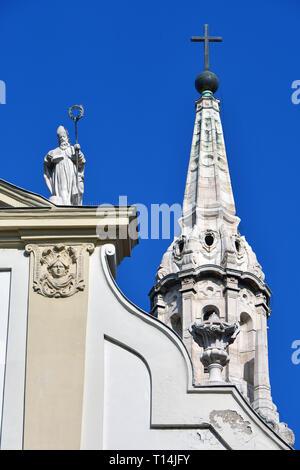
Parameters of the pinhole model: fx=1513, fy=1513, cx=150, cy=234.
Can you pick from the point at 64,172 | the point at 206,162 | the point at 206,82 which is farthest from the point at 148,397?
the point at 206,82

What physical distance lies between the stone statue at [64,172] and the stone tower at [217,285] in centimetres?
1704

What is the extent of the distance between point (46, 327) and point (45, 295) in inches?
18.5

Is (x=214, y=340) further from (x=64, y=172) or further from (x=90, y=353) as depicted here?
(x=64, y=172)

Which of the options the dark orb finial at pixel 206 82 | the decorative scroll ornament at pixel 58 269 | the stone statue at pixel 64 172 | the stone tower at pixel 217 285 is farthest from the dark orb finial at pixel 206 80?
the decorative scroll ornament at pixel 58 269

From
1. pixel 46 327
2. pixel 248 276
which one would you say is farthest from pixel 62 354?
pixel 248 276

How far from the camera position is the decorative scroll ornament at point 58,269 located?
60.9ft

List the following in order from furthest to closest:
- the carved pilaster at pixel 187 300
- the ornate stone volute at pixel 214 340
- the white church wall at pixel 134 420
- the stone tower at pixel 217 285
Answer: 1. the carved pilaster at pixel 187 300
2. the stone tower at pixel 217 285
3. the ornate stone volute at pixel 214 340
4. the white church wall at pixel 134 420

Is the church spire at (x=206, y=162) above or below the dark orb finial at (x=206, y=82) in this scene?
Result: below

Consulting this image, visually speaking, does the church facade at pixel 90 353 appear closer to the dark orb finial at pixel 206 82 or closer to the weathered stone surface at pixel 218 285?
the weathered stone surface at pixel 218 285

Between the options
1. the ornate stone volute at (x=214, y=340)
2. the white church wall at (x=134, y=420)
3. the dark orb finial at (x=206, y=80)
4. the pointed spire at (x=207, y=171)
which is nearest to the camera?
the white church wall at (x=134, y=420)

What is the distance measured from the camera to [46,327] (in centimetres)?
1823

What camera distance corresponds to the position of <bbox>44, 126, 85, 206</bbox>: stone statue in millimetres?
20000

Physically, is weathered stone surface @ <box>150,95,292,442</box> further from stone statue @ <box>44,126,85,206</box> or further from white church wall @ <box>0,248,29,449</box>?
white church wall @ <box>0,248,29,449</box>

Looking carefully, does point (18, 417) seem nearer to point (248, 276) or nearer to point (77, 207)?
point (77, 207)
